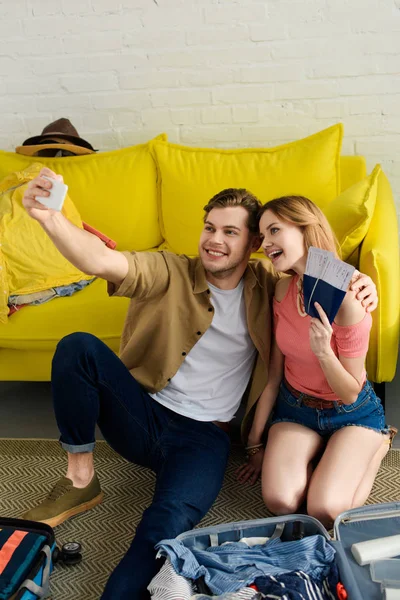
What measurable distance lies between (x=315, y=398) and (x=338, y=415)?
0.07 metres

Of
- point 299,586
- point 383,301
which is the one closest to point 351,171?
point 383,301

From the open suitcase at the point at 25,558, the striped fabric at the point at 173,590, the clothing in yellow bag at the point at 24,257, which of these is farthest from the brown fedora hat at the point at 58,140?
the striped fabric at the point at 173,590

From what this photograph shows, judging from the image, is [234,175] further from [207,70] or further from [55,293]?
[55,293]

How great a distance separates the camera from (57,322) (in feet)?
7.47

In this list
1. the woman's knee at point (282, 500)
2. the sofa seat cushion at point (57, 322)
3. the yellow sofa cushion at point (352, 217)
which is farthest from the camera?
the sofa seat cushion at point (57, 322)

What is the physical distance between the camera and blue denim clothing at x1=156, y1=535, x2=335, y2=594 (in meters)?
1.37

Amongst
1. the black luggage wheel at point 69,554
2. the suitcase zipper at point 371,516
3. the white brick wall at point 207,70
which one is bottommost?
the black luggage wheel at point 69,554

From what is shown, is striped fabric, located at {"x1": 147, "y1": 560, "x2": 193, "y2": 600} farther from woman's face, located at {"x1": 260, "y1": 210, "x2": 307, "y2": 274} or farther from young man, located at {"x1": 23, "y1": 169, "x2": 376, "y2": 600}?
woman's face, located at {"x1": 260, "y1": 210, "x2": 307, "y2": 274}

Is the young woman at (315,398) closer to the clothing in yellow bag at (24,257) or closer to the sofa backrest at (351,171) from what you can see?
the clothing in yellow bag at (24,257)

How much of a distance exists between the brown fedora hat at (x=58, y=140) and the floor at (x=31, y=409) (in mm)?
1006

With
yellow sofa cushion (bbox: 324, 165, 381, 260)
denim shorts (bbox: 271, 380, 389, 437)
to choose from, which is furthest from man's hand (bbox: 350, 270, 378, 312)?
yellow sofa cushion (bbox: 324, 165, 381, 260)

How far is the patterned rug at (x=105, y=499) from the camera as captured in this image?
5.25ft

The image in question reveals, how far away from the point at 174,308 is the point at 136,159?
1264mm

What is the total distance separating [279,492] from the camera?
1.67 metres
